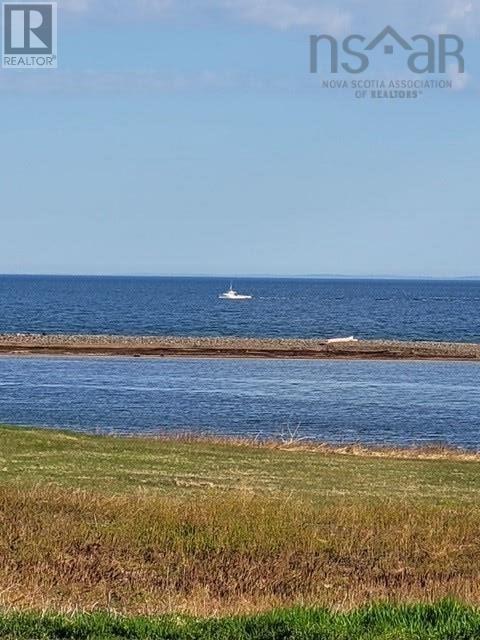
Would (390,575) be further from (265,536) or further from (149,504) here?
(149,504)

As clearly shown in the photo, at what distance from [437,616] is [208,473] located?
11.1 m

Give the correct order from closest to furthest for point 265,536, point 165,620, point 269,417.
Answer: point 165,620, point 265,536, point 269,417

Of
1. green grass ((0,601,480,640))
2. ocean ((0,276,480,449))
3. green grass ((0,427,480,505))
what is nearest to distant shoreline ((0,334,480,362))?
ocean ((0,276,480,449))

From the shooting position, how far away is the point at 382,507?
17.5 metres

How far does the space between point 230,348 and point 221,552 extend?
68446 millimetres

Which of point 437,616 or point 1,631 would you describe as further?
point 437,616

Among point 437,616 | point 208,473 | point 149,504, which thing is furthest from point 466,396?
point 437,616

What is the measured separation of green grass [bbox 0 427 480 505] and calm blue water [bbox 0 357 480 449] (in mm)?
10797

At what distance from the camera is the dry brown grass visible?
12961 millimetres

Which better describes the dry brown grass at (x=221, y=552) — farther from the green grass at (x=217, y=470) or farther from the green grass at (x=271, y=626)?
the green grass at (x=217, y=470)

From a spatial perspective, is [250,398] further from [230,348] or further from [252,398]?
[230,348]

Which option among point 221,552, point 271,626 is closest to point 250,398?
point 221,552

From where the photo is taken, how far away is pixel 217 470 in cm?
2186

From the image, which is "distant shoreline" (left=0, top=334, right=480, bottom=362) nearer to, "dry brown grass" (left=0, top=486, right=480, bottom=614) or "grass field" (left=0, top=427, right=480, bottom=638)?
"grass field" (left=0, top=427, right=480, bottom=638)
